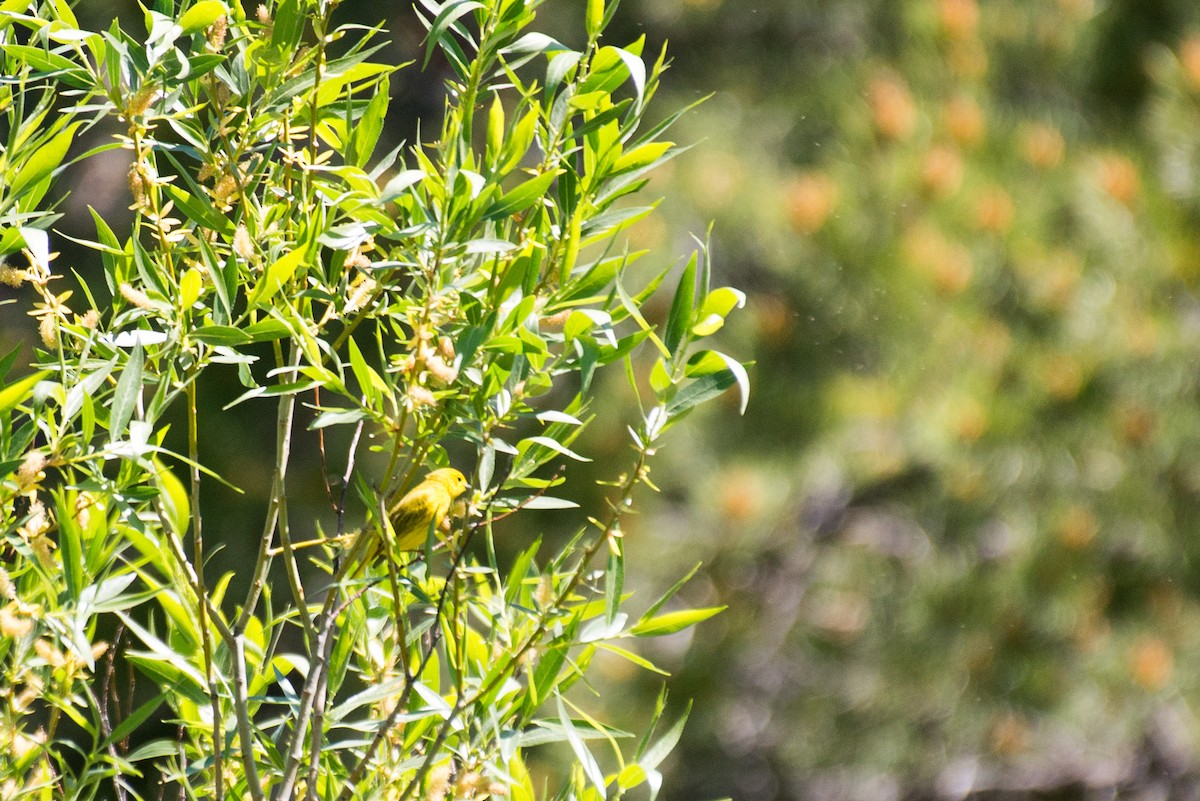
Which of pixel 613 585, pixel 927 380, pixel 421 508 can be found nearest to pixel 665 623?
pixel 613 585

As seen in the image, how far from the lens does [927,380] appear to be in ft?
5.31

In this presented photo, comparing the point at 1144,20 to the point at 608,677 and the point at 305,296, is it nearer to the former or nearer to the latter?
the point at 608,677

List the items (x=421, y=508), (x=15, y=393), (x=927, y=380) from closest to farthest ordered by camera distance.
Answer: (x=15, y=393) → (x=421, y=508) → (x=927, y=380)

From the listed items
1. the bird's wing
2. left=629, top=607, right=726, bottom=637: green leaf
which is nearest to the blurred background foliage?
the bird's wing

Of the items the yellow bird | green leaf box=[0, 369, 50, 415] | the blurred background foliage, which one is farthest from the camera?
the blurred background foliage

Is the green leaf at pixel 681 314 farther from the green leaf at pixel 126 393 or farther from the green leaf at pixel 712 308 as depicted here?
the green leaf at pixel 126 393

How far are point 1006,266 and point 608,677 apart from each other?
0.78 metres

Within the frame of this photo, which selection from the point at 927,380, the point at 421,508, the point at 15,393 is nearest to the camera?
the point at 15,393

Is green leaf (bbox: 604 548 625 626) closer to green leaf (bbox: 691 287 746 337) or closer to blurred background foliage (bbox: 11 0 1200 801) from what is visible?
green leaf (bbox: 691 287 746 337)

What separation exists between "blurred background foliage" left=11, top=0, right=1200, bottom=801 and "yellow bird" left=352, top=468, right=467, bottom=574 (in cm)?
97

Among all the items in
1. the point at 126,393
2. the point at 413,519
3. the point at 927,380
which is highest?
the point at 126,393

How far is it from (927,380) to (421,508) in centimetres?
127

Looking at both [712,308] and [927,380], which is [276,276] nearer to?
[712,308]

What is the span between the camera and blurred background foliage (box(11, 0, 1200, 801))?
1.56 meters
